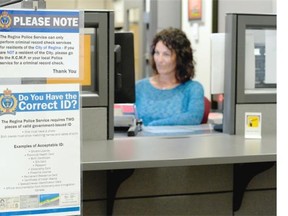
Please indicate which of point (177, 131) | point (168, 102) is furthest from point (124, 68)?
point (168, 102)

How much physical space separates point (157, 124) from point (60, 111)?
189 centimetres

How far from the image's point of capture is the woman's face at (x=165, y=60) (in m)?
3.32

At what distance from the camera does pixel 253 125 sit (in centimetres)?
213

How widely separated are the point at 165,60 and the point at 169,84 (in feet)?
0.55

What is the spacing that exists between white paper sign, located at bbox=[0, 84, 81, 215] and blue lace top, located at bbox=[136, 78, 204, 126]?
1968 millimetres

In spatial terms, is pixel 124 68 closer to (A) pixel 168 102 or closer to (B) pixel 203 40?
(A) pixel 168 102

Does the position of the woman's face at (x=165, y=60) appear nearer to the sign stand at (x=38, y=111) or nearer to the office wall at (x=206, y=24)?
the office wall at (x=206, y=24)

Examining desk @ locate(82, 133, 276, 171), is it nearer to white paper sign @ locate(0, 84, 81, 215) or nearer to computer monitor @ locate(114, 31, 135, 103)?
computer monitor @ locate(114, 31, 135, 103)

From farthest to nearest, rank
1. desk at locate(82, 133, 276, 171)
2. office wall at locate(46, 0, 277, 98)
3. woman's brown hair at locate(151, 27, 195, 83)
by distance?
1. office wall at locate(46, 0, 277, 98)
2. woman's brown hair at locate(151, 27, 195, 83)
3. desk at locate(82, 133, 276, 171)

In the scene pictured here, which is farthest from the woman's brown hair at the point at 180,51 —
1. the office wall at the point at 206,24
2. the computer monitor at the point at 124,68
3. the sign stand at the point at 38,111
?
the sign stand at the point at 38,111

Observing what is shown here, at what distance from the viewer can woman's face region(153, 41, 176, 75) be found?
10.9 feet

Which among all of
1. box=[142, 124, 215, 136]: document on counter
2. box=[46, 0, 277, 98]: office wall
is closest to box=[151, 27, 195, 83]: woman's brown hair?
box=[142, 124, 215, 136]: document on counter

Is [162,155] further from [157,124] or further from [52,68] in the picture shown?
[157,124]

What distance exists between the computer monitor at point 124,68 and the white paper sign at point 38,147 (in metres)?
1.25
